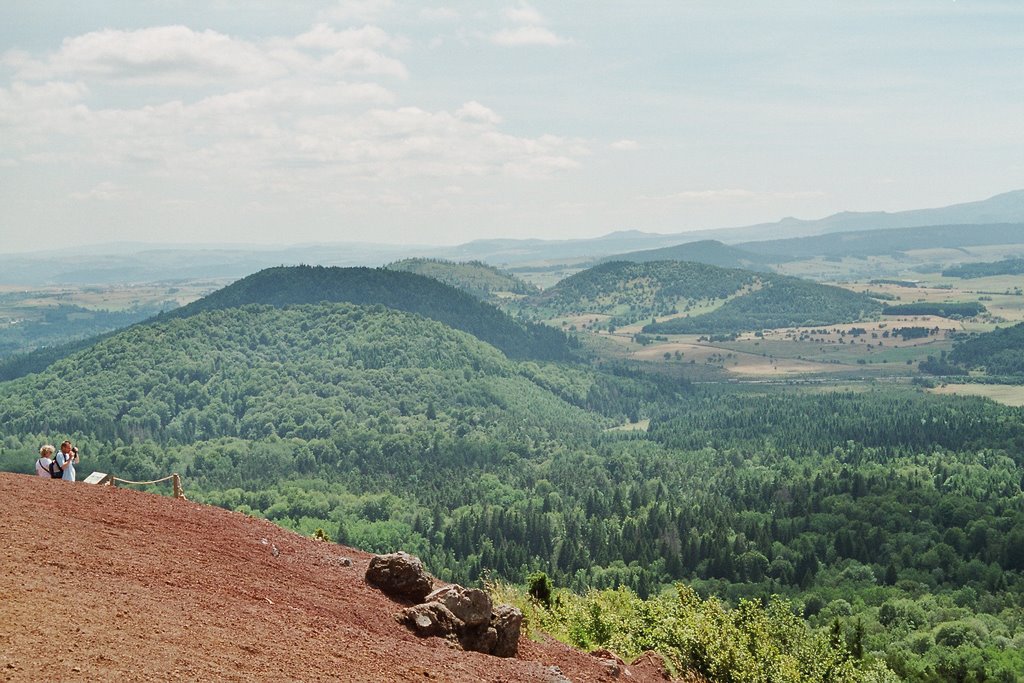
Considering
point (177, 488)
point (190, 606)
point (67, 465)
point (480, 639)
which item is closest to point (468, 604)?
point (480, 639)

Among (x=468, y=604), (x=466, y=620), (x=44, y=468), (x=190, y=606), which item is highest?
(x=44, y=468)

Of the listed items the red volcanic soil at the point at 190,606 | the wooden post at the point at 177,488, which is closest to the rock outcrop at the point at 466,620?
the red volcanic soil at the point at 190,606

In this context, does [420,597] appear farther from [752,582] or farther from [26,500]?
[752,582]

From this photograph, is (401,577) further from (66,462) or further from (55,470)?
(55,470)

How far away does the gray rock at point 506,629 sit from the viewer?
4116cm

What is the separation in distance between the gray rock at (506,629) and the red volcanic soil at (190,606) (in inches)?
45.8

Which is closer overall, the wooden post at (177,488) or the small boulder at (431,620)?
the small boulder at (431,620)

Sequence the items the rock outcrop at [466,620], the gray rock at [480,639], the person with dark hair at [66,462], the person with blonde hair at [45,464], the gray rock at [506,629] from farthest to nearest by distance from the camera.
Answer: the person with dark hair at [66,462] → the person with blonde hair at [45,464] → the gray rock at [506,629] → the gray rock at [480,639] → the rock outcrop at [466,620]

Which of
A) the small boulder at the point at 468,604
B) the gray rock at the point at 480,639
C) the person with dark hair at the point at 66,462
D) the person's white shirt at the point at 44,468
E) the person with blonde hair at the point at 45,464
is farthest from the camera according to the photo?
the person with dark hair at the point at 66,462

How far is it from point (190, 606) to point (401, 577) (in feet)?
36.5

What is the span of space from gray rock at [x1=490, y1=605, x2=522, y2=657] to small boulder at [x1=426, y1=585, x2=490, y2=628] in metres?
0.68

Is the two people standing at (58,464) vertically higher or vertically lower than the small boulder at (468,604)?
higher

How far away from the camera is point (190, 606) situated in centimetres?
3488

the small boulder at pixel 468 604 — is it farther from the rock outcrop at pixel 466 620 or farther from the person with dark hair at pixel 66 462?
the person with dark hair at pixel 66 462
